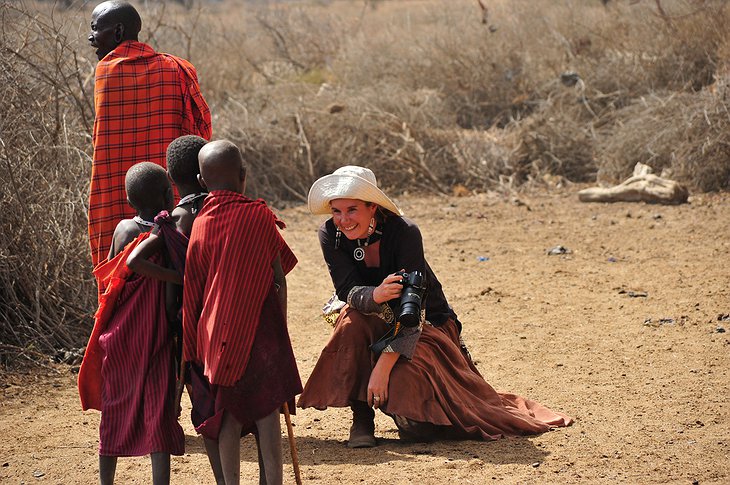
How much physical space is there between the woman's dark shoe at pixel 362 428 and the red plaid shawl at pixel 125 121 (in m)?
1.24

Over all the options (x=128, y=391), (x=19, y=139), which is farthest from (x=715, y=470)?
(x=19, y=139)

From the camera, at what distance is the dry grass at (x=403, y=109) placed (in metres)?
5.22

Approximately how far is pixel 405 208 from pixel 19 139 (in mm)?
4428

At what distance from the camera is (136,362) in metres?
3.11

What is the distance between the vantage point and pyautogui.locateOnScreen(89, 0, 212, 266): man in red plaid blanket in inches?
160

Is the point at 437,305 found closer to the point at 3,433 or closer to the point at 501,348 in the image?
the point at 501,348

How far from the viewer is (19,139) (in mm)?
5188

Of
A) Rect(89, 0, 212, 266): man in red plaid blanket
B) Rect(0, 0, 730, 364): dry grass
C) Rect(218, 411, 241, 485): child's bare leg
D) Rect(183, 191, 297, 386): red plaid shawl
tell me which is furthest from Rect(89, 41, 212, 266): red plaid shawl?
Rect(218, 411, 241, 485): child's bare leg

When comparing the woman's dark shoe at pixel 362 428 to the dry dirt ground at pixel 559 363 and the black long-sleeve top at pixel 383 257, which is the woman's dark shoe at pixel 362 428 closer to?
the dry dirt ground at pixel 559 363

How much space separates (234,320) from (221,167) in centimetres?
46

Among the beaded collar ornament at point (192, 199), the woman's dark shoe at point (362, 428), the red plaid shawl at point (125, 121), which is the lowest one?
the woman's dark shoe at point (362, 428)

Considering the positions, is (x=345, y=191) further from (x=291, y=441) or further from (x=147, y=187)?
(x=291, y=441)

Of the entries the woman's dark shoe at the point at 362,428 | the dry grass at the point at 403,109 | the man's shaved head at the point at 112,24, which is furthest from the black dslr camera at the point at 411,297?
the dry grass at the point at 403,109

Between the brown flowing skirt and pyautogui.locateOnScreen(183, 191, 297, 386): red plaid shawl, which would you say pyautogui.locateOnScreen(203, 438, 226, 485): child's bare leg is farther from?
the brown flowing skirt
